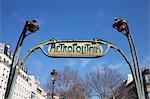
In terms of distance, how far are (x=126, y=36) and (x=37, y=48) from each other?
217cm

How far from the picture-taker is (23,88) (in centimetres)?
5847

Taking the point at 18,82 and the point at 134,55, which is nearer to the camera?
the point at 134,55

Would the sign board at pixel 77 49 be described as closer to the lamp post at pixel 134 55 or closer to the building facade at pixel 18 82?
the lamp post at pixel 134 55

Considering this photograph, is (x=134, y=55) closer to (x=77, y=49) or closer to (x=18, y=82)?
(x=77, y=49)

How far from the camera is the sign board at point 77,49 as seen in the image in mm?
5832

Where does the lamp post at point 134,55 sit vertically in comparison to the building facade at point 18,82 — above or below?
below

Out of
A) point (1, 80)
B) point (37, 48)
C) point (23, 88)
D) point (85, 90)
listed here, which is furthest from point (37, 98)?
point (37, 48)

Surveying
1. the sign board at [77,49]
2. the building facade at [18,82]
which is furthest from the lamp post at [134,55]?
the building facade at [18,82]

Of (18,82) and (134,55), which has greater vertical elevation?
(18,82)

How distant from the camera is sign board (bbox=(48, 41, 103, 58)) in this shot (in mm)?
5832

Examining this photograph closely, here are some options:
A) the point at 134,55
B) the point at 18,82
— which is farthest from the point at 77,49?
the point at 18,82

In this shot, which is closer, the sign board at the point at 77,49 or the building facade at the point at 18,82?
the sign board at the point at 77,49

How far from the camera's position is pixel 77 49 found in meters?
5.88

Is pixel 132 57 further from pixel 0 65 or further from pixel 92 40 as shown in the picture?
pixel 0 65
